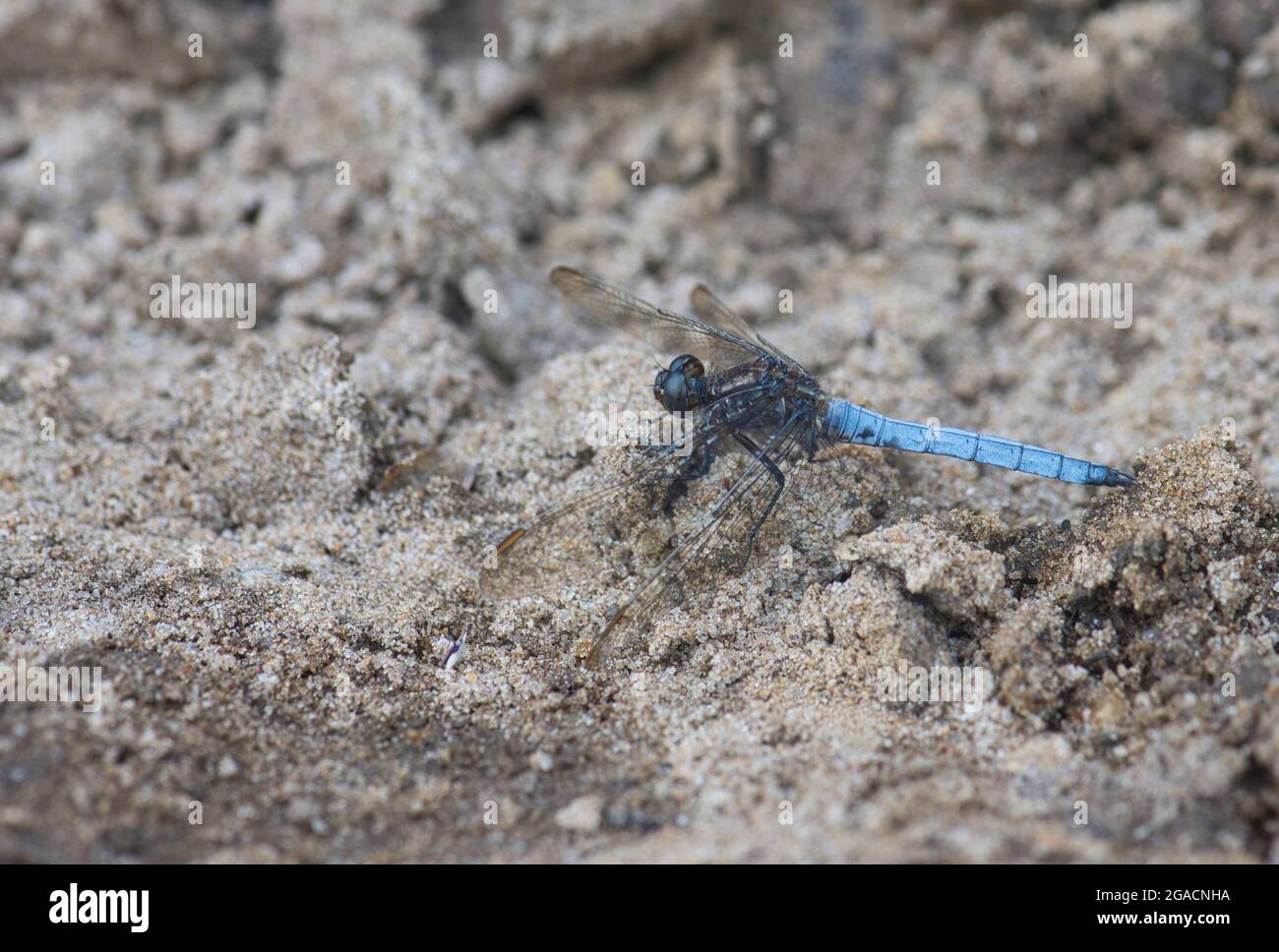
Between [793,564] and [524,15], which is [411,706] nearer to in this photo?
[793,564]

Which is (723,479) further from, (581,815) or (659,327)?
(581,815)

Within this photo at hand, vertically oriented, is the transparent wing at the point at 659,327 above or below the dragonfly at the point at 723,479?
above

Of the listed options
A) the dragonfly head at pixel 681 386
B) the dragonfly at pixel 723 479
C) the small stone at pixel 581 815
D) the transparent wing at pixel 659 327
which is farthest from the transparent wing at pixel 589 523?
the small stone at pixel 581 815

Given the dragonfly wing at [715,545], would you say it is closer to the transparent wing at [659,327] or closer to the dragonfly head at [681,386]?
the dragonfly head at [681,386]

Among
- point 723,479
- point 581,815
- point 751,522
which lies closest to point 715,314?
point 723,479

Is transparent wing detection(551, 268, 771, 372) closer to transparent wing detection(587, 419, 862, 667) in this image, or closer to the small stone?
transparent wing detection(587, 419, 862, 667)

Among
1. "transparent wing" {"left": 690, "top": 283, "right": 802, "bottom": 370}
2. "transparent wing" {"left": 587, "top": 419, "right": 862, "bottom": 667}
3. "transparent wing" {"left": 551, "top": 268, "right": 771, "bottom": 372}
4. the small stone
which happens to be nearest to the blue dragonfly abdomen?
"transparent wing" {"left": 587, "top": 419, "right": 862, "bottom": 667}
